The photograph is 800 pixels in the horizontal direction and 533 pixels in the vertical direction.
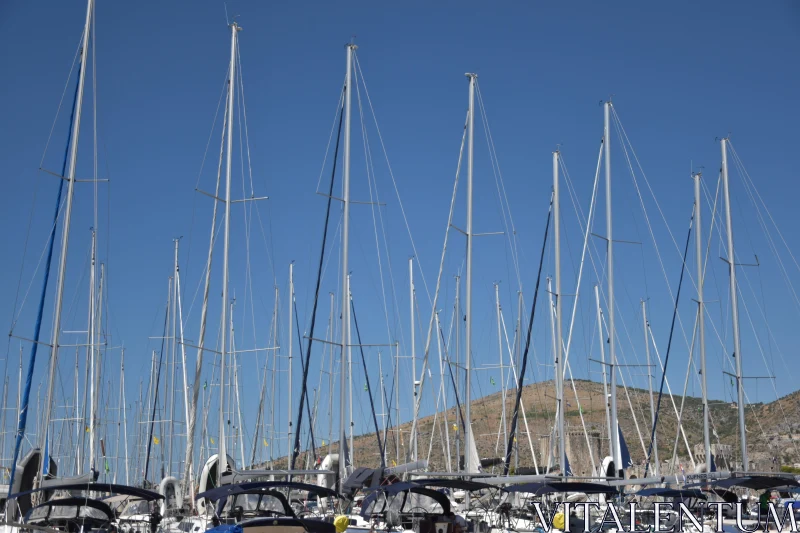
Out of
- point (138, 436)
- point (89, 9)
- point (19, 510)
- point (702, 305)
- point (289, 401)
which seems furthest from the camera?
point (138, 436)

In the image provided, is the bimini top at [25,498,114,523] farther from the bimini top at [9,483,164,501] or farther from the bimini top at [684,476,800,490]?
the bimini top at [684,476,800,490]

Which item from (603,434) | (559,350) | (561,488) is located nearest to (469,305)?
(559,350)

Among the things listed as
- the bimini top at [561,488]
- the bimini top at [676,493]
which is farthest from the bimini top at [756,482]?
the bimini top at [561,488]

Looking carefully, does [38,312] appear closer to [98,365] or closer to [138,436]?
[98,365]

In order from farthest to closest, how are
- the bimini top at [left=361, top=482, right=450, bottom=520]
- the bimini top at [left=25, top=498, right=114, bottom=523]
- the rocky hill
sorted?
the rocky hill → the bimini top at [left=361, top=482, right=450, bottom=520] → the bimini top at [left=25, top=498, right=114, bottom=523]

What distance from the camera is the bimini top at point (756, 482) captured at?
32000 mm

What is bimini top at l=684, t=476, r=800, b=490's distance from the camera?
105 ft

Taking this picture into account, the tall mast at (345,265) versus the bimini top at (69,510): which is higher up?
the tall mast at (345,265)

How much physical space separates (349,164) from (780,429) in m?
76.0

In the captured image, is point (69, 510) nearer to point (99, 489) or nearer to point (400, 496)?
point (99, 489)

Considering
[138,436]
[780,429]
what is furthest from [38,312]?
[780,429]

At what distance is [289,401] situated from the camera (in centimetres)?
5525

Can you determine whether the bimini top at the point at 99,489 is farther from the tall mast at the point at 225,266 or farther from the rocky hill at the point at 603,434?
the rocky hill at the point at 603,434

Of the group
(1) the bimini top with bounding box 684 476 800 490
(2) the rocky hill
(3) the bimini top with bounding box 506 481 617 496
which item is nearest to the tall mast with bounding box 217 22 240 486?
(3) the bimini top with bounding box 506 481 617 496
